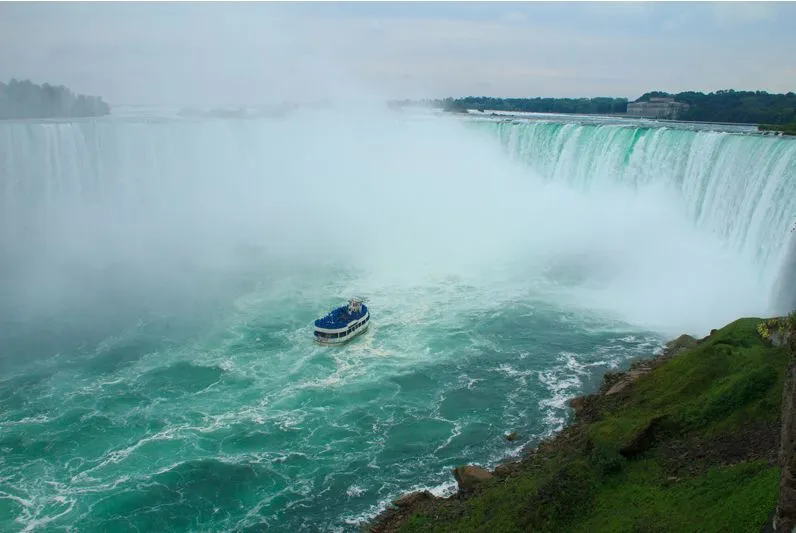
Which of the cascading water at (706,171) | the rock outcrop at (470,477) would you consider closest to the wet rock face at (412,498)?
the rock outcrop at (470,477)

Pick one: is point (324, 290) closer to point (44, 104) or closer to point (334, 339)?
point (334, 339)

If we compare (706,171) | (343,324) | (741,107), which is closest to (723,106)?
(741,107)

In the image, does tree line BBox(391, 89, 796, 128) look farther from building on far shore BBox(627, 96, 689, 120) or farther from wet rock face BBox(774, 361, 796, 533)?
wet rock face BBox(774, 361, 796, 533)

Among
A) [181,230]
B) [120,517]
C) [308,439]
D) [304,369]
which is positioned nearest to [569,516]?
[308,439]

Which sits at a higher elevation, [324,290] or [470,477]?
[470,477]

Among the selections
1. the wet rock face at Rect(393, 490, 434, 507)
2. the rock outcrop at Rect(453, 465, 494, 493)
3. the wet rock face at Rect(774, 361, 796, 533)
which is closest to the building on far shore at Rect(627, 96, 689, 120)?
the rock outcrop at Rect(453, 465, 494, 493)
